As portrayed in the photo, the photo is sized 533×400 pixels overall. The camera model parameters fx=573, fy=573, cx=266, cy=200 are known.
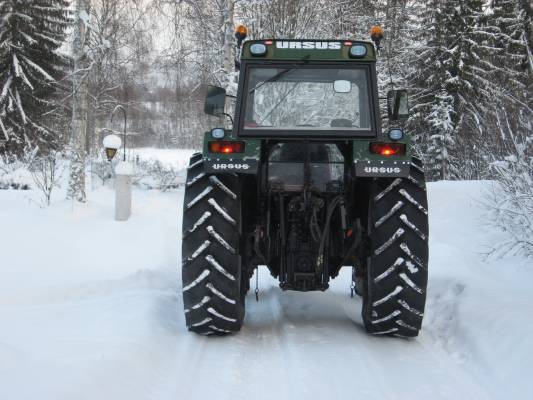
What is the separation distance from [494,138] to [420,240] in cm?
550

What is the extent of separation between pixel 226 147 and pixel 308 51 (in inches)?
43.6

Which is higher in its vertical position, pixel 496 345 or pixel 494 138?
pixel 494 138

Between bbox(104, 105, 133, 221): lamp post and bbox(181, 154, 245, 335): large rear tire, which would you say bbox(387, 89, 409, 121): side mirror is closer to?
bbox(181, 154, 245, 335): large rear tire

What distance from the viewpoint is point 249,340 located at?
4629 millimetres

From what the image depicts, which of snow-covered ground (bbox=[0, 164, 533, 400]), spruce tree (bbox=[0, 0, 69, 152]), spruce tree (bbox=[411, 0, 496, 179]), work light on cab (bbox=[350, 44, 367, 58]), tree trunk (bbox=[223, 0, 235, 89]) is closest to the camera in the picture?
snow-covered ground (bbox=[0, 164, 533, 400])

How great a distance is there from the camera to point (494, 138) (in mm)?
9125

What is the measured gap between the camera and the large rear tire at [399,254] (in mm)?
4375

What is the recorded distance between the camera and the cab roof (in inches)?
186

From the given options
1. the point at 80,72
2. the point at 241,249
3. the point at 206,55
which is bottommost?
the point at 241,249

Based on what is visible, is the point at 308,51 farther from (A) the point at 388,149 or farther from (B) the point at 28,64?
(B) the point at 28,64

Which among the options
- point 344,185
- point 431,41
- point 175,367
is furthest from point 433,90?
point 175,367

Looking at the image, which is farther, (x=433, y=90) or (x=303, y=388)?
(x=433, y=90)

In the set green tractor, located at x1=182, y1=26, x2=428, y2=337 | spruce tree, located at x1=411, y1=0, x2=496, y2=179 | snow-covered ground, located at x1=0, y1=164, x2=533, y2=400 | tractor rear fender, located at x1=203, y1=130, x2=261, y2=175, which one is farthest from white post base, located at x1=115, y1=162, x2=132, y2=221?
spruce tree, located at x1=411, y1=0, x2=496, y2=179

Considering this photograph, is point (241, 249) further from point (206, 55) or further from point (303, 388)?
point (206, 55)
